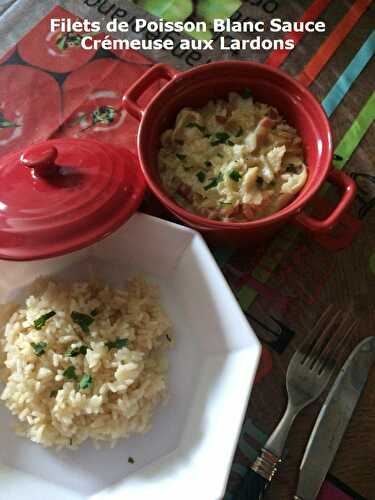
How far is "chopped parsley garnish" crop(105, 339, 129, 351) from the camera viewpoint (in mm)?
938

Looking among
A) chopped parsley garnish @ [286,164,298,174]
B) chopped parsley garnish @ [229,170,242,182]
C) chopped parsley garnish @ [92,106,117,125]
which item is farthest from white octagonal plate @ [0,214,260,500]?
chopped parsley garnish @ [92,106,117,125]

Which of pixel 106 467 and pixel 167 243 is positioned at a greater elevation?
pixel 167 243

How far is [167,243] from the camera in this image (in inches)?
38.8

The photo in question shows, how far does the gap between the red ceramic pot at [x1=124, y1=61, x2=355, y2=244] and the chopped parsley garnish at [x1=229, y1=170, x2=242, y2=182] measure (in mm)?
115

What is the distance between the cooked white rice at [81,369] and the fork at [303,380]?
0.71 feet

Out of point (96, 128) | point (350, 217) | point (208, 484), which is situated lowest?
point (208, 484)

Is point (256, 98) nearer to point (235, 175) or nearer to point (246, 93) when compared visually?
point (246, 93)

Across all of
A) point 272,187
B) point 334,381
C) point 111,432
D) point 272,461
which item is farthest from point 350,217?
point 111,432

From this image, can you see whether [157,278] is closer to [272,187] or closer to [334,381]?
[272,187]

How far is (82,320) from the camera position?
963 mm

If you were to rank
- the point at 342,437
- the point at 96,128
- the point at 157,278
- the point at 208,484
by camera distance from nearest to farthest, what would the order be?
the point at 208,484 → the point at 342,437 → the point at 157,278 → the point at 96,128

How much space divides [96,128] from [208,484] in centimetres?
83

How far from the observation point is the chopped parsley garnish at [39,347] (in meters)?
0.92

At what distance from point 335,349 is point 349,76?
70 centimetres
